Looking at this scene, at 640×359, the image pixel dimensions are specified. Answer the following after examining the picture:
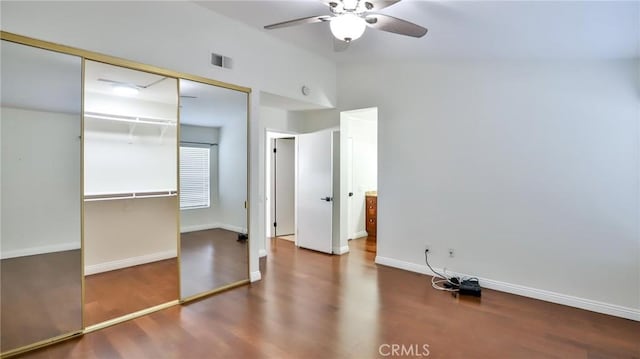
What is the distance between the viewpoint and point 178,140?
3324 millimetres

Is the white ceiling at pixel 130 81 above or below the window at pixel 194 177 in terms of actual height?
above

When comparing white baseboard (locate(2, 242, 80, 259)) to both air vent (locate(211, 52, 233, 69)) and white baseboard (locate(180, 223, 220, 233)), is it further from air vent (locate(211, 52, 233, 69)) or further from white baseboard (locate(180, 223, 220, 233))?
air vent (locate(211, 52, 233, 69))

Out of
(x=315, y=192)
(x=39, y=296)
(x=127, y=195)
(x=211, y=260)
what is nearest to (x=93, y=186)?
(x=127, y=195)

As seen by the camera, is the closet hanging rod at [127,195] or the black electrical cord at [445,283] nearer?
the black electrical cord at [445,283]

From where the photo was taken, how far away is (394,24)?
2525 millimetres

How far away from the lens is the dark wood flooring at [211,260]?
3566mm

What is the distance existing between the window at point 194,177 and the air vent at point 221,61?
984mm

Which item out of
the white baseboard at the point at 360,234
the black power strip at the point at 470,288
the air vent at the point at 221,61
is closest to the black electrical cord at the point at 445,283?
the black power strip at the point at 470,288

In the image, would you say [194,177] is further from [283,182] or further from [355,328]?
[283,182]

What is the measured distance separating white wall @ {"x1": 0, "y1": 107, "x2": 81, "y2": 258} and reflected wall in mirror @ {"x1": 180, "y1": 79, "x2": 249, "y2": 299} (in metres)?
0.95

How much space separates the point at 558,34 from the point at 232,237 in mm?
4082

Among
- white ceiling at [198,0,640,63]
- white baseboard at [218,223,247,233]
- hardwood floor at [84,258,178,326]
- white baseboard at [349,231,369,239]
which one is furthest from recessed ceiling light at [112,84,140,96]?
white baseboard at [349,231,369,239]

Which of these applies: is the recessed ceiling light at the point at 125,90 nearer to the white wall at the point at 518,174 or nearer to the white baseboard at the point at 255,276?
the white baseboard at the point at 255,276

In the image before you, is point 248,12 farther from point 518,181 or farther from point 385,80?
point 518,181
